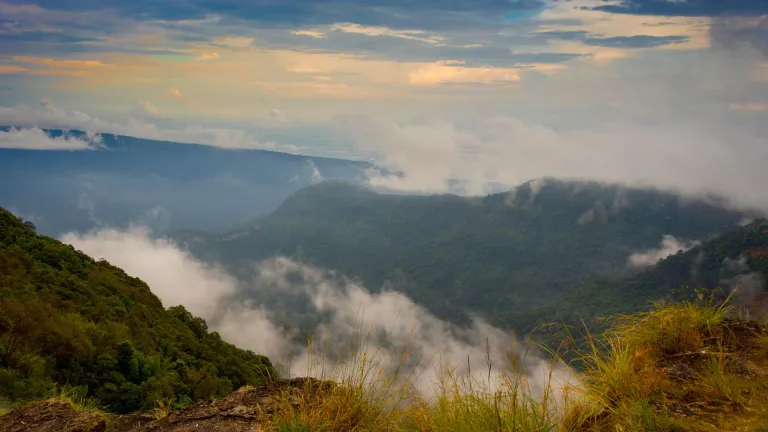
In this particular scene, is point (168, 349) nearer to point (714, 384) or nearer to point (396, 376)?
point (396, 376)

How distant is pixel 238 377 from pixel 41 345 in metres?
17.0

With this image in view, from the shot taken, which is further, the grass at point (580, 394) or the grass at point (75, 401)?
the grass at point (75, 401)

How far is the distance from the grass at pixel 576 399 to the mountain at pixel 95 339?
41.4 inches

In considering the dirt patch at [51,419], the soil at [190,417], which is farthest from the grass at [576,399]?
the dirt patch at [51,419]

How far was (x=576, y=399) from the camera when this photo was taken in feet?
16.7

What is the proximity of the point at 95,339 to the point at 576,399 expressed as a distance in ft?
64.2

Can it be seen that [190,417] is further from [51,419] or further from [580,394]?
[580,394]

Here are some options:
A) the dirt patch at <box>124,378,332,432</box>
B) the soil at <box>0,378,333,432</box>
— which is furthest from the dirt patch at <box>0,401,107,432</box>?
the dirt patch at <box>124,378,332,432</box>

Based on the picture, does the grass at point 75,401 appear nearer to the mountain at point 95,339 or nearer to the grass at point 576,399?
the mountain at point 95,339

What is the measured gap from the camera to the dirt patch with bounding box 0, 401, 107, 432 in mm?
5754

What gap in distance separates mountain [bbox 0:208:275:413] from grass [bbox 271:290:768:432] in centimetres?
105

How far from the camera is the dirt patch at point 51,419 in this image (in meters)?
5.75

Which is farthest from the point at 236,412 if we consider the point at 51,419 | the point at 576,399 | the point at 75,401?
the point at 75,401

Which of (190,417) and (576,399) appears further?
(190,417)
